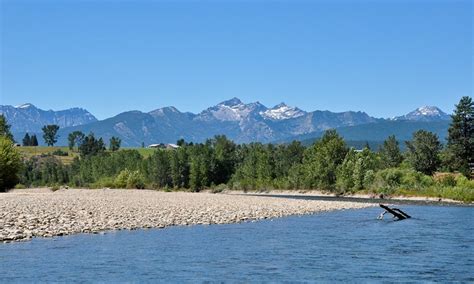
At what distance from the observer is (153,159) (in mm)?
178375

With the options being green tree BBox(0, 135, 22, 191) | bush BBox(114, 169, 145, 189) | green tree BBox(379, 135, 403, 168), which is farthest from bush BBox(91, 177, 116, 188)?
green tree BBox(379, 135, 403, 168)

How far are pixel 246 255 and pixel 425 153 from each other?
4203 inches

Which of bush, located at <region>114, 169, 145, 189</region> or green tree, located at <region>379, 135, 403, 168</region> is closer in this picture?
green tree, located at <region>379, 135, 403, 168</region>

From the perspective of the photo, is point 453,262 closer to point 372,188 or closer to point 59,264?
point 59,264

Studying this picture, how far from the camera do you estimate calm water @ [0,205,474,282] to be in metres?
27.5

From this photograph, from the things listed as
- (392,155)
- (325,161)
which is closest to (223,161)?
(325,161)

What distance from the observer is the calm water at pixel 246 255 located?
90.4ft

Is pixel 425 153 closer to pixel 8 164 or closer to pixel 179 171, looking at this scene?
pixel 179 171

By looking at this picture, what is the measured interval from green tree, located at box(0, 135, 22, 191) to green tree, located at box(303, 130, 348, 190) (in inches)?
2632

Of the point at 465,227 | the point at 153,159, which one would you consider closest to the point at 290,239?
the point at 465,227

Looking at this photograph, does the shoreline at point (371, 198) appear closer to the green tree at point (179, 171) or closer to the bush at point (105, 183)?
the green tree at point (179, 171)

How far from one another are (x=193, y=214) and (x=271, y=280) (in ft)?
106

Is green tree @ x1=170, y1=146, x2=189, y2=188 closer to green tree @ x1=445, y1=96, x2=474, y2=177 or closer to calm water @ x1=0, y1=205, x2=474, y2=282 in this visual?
green tree @ x1=445, y1=96, x2=474, y2=177

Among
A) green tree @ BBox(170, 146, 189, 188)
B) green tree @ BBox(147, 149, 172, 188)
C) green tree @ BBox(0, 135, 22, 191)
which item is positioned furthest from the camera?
green tree @ BBox(147, 149, 172, 188)
